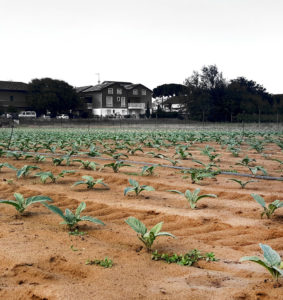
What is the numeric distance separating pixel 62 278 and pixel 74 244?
0.54m

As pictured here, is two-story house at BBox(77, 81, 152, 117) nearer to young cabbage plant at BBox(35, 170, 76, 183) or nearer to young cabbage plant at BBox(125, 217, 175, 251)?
young cabbage plant at BBox(35, 170, 76, 183)

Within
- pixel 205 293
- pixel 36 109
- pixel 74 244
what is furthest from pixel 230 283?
pixel 36 109

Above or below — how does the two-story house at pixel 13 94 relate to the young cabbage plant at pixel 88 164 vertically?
above

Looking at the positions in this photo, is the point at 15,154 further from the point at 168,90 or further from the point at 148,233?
the point at 168,90

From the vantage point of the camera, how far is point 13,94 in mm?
53438

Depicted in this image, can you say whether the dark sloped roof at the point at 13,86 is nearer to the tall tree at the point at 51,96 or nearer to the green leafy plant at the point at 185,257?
the tall tree at the point at 51,96

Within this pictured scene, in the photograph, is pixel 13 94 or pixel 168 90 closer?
pixel 13 94

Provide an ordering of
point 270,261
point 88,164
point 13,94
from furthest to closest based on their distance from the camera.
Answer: point 13,94, point 88,164, point 270,261

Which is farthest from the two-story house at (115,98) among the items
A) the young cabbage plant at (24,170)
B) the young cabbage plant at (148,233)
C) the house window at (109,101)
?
the young cabbage plant at (148,233)

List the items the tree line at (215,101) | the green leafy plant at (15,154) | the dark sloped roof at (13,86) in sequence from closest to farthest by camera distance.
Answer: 1. the green leafy plant at (15,154)
2. the tree line at (215,101)
3. the dark sloped roof at (13,86)

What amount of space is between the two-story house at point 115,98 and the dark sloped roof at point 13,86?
32.9 ft

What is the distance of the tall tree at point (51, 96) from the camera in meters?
46.2

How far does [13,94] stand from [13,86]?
1.19 metres

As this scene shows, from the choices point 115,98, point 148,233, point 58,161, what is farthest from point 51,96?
point 148,233
